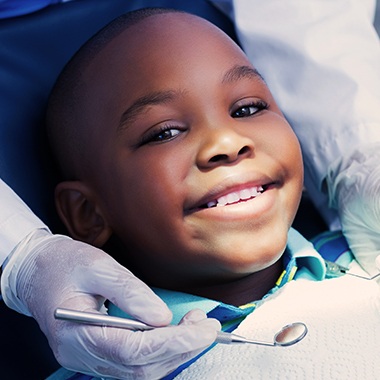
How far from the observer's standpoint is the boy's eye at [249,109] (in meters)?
1.27

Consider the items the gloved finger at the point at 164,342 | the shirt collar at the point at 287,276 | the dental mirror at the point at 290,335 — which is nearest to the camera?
the gloved finger at the point at 164,342

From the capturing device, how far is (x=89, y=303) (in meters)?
1.06

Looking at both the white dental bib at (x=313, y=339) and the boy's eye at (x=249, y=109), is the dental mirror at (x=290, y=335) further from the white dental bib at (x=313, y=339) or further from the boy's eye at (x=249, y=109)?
the boy's eye at (x=249, y=109)

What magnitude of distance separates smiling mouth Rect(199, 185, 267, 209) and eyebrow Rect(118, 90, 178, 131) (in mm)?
187

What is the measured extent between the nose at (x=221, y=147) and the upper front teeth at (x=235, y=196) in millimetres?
50

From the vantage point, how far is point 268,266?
4.08 ft

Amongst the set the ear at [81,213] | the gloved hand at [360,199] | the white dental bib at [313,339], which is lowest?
the gloved hand at [360,199]

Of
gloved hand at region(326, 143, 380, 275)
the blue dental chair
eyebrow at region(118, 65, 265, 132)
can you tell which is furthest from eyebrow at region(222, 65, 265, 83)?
the blue dental chair

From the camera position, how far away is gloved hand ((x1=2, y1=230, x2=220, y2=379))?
3.21ft

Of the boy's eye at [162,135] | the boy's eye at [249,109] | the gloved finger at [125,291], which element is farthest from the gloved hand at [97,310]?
the boy's eye at [249,109]

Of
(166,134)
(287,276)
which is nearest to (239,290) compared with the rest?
(287,276)

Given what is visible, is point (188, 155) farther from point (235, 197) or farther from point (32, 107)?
point (32, 107)

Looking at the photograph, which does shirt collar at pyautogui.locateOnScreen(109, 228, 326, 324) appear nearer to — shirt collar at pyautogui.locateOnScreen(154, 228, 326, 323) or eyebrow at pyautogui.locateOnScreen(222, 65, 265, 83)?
shirt collar at pyautogui.locateOnScreen(154, 228, 326, 323)

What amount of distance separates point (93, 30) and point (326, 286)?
28.4 inches
